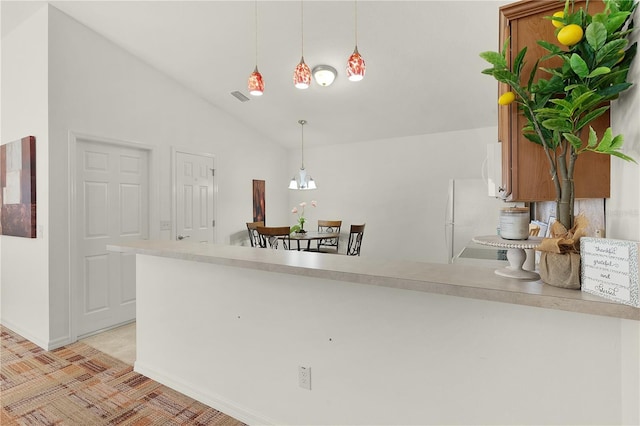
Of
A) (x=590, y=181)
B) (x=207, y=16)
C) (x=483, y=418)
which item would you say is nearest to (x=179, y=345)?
(x=483, y=418)

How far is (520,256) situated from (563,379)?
43 centimetres

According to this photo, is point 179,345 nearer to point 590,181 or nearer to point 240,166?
point 590,181

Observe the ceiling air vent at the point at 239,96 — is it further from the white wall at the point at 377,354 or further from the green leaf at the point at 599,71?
the green leaf at the point at 599,71

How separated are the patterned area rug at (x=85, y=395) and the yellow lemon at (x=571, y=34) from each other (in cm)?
230

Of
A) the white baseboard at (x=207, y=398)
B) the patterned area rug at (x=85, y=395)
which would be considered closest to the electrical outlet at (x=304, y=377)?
the white baseboard at (x=207, y=398)

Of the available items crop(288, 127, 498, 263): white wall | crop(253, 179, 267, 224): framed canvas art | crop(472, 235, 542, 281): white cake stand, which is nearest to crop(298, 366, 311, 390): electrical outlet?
crop(472, 235, 542, 281): white cake stand

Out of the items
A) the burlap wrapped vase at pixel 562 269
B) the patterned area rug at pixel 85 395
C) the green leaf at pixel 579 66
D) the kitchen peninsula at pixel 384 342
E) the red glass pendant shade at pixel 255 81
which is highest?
the red glass pendant shade at pixel 255 81

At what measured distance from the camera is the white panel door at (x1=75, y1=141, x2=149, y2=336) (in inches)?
129

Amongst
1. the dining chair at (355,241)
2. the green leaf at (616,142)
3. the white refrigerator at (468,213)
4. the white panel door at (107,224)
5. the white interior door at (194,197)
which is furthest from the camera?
the dining chair at (355,241)

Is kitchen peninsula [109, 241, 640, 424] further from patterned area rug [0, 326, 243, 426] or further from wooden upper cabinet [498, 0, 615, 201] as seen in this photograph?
wooden upper cabinet [498, 0, 615, 201]

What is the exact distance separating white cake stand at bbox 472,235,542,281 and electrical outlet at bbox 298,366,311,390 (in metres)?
1.04

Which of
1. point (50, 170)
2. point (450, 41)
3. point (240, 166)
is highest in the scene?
point (450, 41)

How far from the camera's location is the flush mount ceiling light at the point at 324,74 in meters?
3.49

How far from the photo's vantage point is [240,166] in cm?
520
